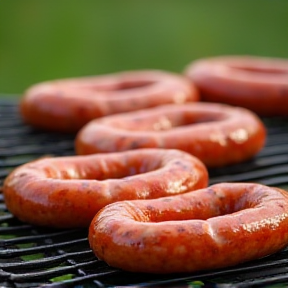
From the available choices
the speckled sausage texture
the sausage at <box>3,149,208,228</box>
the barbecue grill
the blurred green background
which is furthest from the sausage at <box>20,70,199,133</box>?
the blurred green background

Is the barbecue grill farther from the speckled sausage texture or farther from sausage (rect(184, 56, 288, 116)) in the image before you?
sausage (rect(184, 56, 288, 116))

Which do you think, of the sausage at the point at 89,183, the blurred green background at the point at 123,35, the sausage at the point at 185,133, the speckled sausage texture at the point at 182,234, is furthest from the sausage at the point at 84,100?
the blurred green background at the point at 123,35

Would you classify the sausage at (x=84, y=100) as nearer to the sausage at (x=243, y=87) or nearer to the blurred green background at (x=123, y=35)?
the sausage at (x=243, y=87)

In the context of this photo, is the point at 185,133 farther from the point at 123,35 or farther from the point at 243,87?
the point at 123,35

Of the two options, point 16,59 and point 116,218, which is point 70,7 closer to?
point 16,59

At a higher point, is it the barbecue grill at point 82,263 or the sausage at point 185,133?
the sausage at point 185,133

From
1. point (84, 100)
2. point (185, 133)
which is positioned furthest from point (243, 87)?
point (185, 133)

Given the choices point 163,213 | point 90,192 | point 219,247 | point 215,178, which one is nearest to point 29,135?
point 215,178
